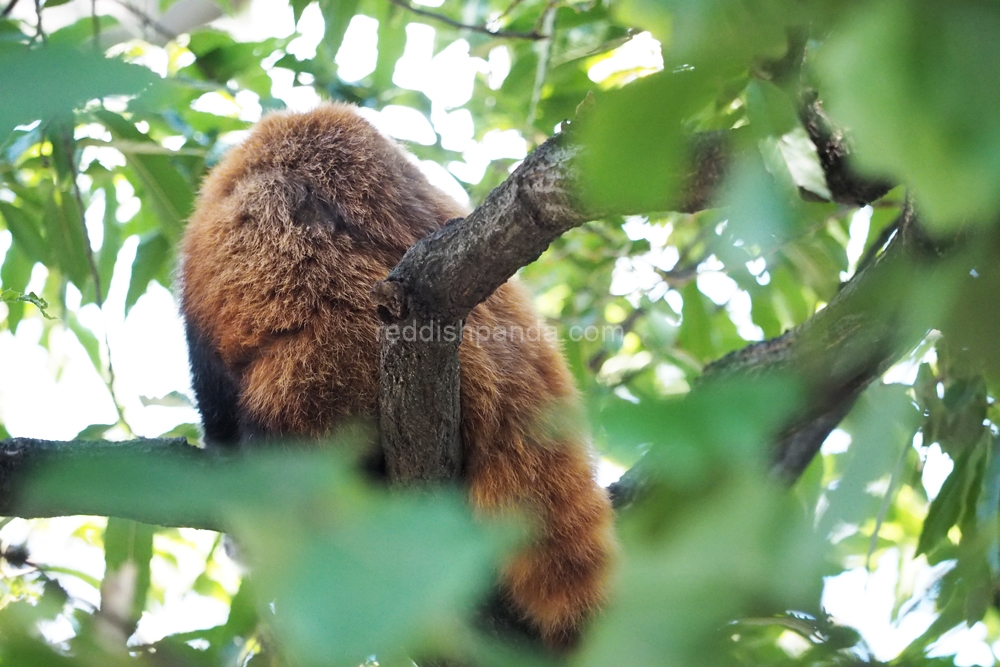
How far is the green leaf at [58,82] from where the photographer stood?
0.53 metres

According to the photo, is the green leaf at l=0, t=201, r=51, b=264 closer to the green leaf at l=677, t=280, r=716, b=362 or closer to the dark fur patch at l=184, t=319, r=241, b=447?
the dark fur patch at l=184, t=319, r=241, b=447

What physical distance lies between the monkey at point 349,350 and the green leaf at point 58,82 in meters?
1.35

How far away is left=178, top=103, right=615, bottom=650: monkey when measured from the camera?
1946mm

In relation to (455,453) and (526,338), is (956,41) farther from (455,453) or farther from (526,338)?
(526,338)

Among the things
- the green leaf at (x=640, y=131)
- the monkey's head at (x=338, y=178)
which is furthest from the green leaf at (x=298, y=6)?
the green leaf at (x=640, y=131)

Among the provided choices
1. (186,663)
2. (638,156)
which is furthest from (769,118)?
(186,663)

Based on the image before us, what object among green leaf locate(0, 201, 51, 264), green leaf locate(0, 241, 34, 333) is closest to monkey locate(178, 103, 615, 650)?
green leaf locate(0, 201, 51, 264)

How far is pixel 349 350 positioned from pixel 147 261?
1553 millimetres

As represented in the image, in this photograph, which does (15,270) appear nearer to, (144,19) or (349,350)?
(144,19)

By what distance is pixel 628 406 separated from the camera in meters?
0.64

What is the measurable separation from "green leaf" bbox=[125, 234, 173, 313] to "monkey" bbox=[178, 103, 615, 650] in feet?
2.64

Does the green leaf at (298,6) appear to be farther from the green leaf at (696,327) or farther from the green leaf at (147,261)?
the green leaf at (696,327)

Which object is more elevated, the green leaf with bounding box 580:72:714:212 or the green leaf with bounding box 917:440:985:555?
the green leaf with bounding box 580:72:714:212

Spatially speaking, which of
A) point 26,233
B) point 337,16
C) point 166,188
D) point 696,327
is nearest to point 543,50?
point 337,16
